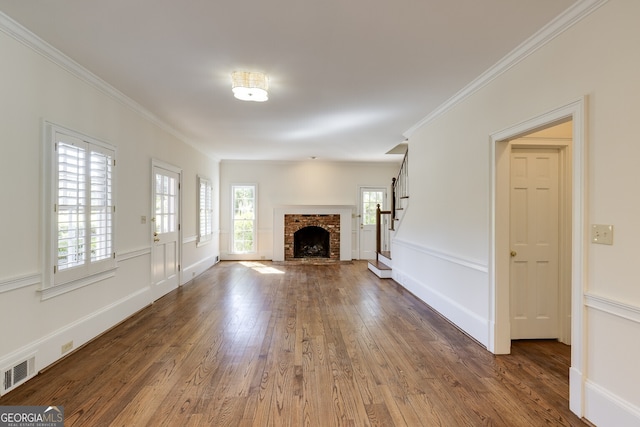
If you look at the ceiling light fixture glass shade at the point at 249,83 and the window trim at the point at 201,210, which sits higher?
the ceiling light fixture glass shade at the point at 249,83

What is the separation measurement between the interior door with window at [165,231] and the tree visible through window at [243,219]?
288cm

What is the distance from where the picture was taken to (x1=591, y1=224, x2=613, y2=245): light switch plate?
1.87 m

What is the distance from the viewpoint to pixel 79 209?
2.97m

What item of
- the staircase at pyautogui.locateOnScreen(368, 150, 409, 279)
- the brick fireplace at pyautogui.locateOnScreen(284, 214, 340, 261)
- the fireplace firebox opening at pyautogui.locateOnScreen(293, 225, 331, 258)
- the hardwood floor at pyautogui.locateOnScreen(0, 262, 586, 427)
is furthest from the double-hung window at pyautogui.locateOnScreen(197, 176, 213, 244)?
the staircase at pyautogui.locateOnScreen(368, 150, 409, 279)

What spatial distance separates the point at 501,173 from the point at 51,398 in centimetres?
407

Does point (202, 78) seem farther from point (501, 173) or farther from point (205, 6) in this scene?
point (501, 173)

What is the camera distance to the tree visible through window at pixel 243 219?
837cm

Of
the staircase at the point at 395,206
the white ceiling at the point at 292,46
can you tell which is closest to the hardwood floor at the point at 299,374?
the staircase at the point at 395,206

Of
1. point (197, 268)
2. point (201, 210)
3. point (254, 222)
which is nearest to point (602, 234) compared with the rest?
point (197, 268)

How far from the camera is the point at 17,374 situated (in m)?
2.32

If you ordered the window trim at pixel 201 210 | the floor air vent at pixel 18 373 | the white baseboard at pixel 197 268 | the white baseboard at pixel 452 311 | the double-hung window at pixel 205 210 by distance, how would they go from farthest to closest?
the double-hung window at pixel 205 210 < the window trim at pixel 201 210 < the white baseboard at pixel 197 268 < the white baseboard at pixel 452 311 < the floor air vent at pixel 18 373

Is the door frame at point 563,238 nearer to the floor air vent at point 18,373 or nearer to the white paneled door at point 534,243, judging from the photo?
the white paneled door at point 534,243

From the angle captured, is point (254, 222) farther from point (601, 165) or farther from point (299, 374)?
point (601, 165)

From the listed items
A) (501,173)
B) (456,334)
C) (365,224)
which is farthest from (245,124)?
(365,224)
